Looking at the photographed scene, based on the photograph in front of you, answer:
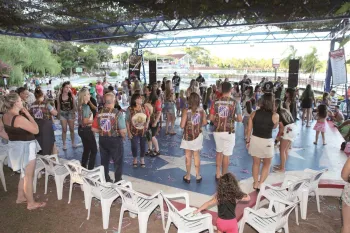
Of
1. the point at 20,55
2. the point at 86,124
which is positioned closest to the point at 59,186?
the point at 86,124

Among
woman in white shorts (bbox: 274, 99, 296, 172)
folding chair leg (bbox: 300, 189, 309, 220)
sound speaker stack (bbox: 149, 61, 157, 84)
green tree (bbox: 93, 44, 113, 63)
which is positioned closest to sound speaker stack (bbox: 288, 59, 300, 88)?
sound speaker stack (bbox: 149, 61, 157, 84)

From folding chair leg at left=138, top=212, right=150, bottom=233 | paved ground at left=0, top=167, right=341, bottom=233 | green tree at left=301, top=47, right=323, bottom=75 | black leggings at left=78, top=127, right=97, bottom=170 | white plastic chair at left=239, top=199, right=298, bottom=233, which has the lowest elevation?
paved ground at left=0, top=167, right=341, bottom=233

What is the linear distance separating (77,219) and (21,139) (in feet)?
4.34

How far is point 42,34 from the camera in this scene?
1279 cm

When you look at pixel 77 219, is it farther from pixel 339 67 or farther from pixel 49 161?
pixel 339 67

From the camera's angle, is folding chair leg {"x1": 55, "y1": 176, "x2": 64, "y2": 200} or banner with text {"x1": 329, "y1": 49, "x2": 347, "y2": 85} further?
banner with text {"x1": 329, "y1": 49, "x2": 347, "y2": 85}

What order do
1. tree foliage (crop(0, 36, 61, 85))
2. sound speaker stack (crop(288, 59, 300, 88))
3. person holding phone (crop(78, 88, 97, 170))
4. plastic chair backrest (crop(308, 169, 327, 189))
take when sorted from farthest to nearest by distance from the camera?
tree foliage (crop(0, 36, 61, 85)) → sound speaker stack (crop(288, 59, 300, 88)) → person holding phone (crop(78, 88, 97, 170)) → plastic chair backrest (crop(308, 169, 327, 189))

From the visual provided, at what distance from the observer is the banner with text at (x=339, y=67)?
279 inches

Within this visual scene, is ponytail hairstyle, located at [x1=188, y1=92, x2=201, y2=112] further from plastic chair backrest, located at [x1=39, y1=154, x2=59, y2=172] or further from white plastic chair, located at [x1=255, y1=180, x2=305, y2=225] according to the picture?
plastic chair backrest, located at [x1=39, y1=154, x2=59, y2=172]

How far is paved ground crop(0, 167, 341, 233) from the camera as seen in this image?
352 centimetres

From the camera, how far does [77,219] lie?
3.76m

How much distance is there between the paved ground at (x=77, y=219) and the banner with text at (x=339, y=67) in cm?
400

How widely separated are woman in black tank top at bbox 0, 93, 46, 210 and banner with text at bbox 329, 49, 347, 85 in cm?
715

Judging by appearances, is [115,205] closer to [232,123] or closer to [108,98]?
[108,98]
